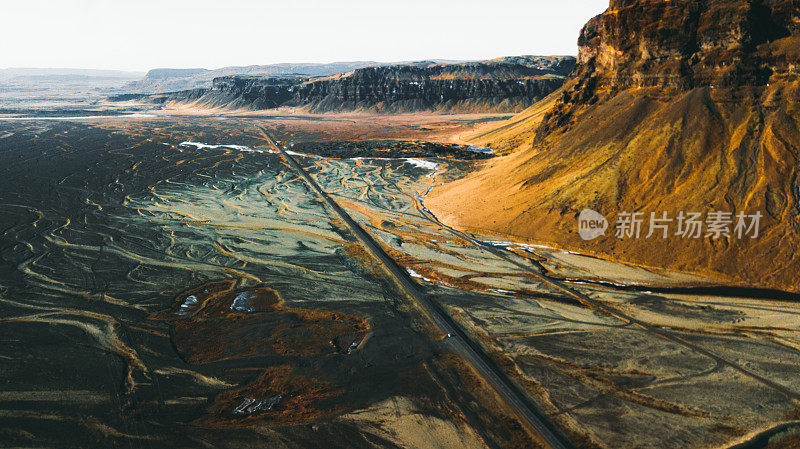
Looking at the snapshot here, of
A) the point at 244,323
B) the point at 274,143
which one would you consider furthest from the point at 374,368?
the point at 274,143

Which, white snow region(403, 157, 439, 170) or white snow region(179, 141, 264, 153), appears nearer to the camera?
white snow region(403, 157, 439, 170)

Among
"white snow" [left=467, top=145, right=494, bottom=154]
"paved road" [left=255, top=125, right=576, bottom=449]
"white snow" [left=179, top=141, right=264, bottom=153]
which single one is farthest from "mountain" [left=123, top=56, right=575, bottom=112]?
"paved road" [left=255, top=125, right=576, bottom=449]

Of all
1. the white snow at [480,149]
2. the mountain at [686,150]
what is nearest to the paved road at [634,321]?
the mountain at [686,150]

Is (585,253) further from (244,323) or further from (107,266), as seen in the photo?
(107,266)

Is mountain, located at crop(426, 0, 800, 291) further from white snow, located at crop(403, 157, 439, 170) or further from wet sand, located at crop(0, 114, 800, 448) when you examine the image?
white snow, located at crop(403, 157, 439, 170)

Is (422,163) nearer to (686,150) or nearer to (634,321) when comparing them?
(686,150)

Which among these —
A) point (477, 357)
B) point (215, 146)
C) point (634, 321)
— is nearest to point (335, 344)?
point (477, 357)
